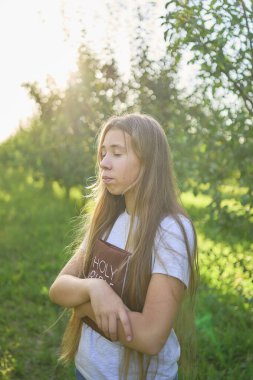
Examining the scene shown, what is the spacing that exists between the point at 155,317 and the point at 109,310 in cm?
16

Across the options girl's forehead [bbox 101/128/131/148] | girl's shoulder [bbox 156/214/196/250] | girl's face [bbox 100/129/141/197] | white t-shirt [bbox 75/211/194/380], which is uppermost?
girl's forehead [bbox 101/128/131/148]

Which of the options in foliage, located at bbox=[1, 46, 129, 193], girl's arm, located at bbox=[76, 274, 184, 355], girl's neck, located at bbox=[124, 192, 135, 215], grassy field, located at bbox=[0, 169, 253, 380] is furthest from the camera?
foliage, located at bbox=[1, 46, 129, 193]

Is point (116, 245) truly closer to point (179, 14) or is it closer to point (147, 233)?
point (147, 233)

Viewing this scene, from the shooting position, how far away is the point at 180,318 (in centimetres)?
207

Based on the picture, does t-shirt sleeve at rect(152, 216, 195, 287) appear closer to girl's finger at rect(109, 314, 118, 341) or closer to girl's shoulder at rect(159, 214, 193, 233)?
girl's shoulder at rect(159, 214, 193, 233)

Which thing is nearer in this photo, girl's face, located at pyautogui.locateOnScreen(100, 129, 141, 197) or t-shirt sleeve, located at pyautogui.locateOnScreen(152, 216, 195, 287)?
t-shirt sleeve, located at pyautogui.locateOnScreen(152, 216, 195, 287)

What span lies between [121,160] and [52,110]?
6066mm

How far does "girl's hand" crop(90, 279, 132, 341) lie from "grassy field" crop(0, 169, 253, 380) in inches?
52.1

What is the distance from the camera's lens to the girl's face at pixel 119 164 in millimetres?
1781

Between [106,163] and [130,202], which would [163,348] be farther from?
[106,163]

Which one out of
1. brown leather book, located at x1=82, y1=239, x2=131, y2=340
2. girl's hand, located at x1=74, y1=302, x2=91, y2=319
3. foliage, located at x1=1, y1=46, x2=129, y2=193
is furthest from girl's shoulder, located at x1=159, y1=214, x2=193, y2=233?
foliage, located at x1=1, y1=46, x2=129, y2=193

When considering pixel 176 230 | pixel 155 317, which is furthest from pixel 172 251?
pixel 155 317

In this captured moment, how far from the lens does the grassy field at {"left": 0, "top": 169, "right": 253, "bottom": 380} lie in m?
3.40

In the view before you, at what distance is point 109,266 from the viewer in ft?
5.81
